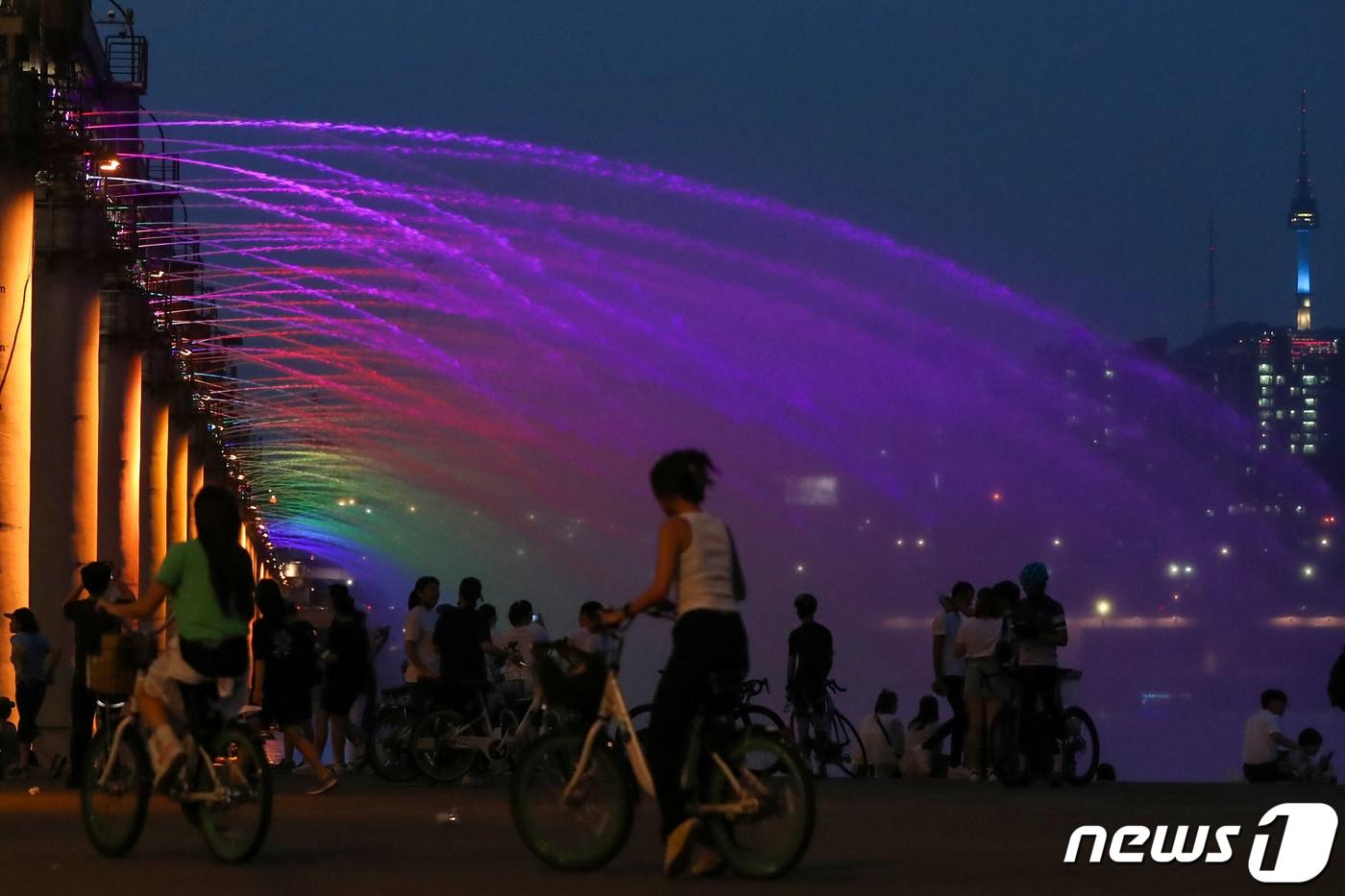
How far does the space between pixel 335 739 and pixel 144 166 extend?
161 ft

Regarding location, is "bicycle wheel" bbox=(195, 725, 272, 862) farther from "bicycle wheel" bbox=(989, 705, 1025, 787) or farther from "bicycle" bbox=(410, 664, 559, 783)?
"bicycle wheel" bbox=(989, 705, 1025, 787)

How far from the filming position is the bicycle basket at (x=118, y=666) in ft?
38.8

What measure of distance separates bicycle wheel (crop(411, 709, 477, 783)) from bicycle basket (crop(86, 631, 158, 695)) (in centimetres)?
800

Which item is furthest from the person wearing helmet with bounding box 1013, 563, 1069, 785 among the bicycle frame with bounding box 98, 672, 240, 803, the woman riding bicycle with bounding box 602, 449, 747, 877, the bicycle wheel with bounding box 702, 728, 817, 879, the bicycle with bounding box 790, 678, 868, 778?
the bicycle frame with bounding box 98, 672, 240, 803

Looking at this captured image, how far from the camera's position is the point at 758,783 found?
10.5m

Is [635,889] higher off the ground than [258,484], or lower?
lower

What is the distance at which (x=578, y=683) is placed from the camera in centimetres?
1102

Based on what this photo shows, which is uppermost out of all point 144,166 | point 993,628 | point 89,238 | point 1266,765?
point 144,166

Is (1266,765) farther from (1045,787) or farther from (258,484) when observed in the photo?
(258,484)

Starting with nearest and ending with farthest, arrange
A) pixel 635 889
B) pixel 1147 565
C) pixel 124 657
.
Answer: pixel 635 889, pixel 124 657, pixel 1147 565

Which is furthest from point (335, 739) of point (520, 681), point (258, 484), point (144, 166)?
point (258, 484)

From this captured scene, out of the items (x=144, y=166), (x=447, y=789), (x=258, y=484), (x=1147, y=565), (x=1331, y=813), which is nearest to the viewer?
(x=1331, y=813)

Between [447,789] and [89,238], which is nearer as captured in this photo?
[447,789]

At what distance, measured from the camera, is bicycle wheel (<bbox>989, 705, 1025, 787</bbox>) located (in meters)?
19.1
